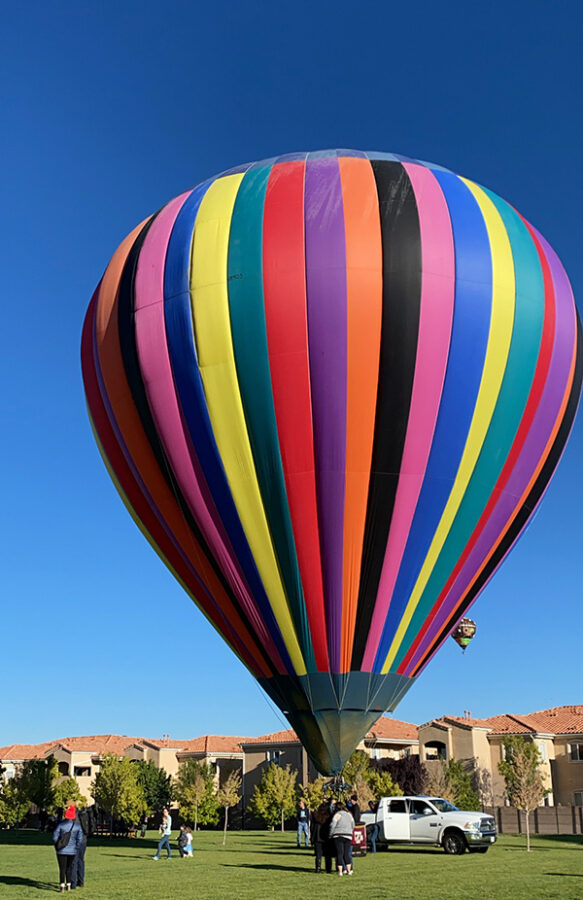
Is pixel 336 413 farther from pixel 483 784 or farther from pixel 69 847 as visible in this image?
pixel 483 784

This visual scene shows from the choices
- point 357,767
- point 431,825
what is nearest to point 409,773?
point 357,767

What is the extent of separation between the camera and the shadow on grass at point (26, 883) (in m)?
16.1

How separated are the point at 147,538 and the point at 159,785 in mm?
52930

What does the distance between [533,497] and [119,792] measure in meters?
44.7

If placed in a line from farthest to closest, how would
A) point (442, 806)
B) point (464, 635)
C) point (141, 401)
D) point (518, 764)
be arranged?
1. point (518, 764)
2. point (464, 635)
3. point (442, 806)
4. point (141, 401)

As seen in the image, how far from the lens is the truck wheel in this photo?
83.1 ft

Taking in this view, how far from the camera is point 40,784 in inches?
2395

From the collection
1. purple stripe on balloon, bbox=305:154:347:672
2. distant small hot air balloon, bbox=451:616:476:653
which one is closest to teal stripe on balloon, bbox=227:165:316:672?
purple stripe on balloon, bbox=305:154:347:672

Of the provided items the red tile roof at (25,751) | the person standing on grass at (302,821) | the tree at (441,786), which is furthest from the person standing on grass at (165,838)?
the red tile roof at (25,751)

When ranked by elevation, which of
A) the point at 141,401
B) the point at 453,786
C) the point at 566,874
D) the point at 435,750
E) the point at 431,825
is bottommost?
the point at 566,874

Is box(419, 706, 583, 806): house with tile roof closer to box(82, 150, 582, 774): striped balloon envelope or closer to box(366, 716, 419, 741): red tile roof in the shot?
box(366, 716, 419, 741): red tile roof

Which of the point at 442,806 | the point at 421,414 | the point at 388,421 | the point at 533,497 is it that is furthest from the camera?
the point at 442,806

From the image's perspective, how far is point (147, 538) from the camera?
68.7 feet

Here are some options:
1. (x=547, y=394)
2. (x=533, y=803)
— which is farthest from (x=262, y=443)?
(x=533, y=803)
